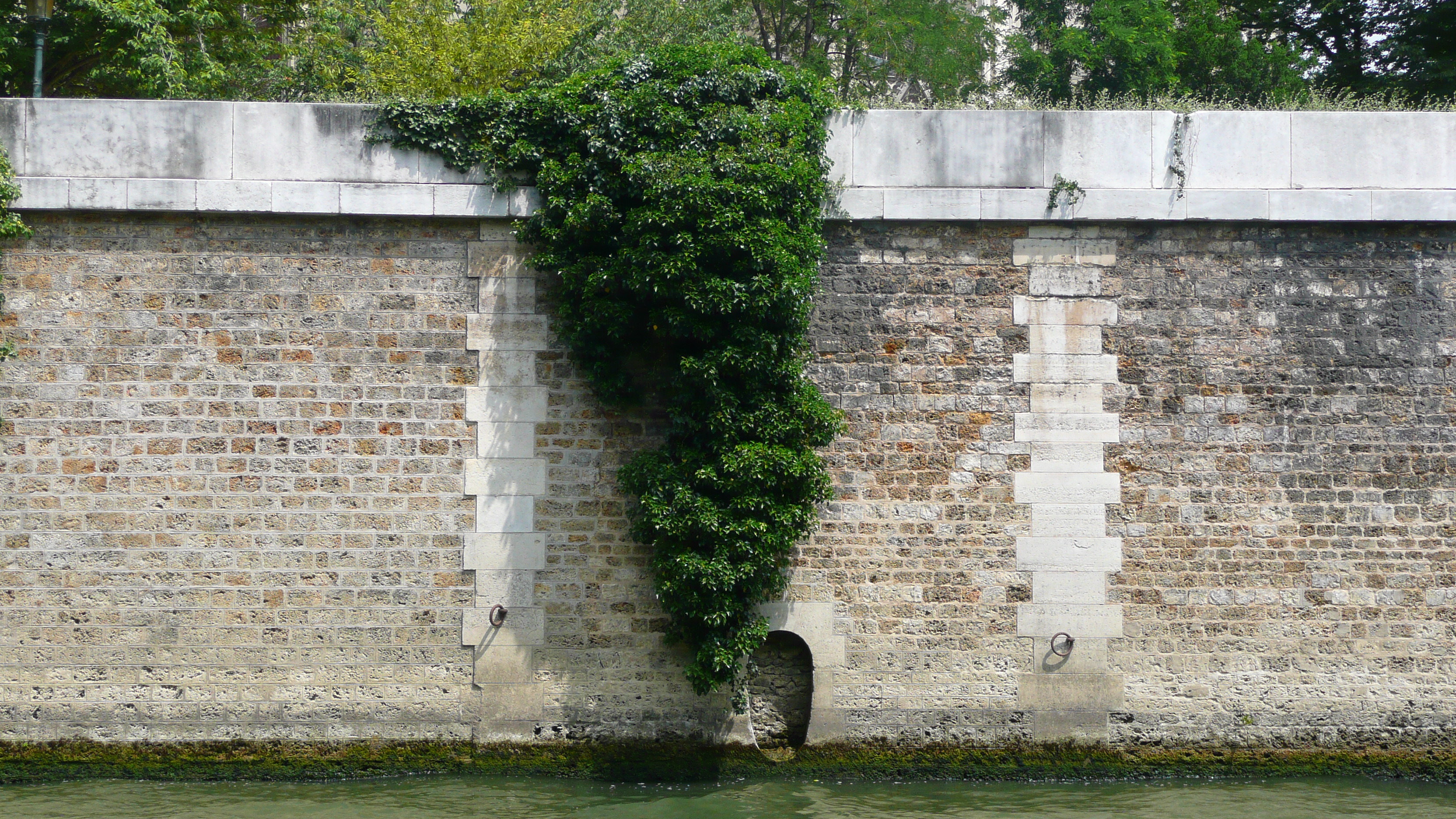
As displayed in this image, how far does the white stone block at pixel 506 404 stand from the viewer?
669cm

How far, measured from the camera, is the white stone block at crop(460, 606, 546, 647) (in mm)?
6598

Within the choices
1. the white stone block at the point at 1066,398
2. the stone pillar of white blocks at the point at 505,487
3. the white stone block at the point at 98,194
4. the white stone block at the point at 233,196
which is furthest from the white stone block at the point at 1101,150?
the white stone block at the point at 98,194

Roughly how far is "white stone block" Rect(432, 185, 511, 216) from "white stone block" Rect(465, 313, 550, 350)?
649 millimetres

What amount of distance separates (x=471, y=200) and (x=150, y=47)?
5.42m

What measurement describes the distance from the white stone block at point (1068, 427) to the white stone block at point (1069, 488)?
223 mm

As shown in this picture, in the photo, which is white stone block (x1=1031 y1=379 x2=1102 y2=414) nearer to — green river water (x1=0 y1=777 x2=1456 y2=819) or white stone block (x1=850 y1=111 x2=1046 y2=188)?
white stone block (x1=850 y1=111 x2=1046 y2=188)

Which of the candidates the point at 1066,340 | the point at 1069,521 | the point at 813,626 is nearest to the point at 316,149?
the point at 813,626

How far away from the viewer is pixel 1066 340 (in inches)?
268

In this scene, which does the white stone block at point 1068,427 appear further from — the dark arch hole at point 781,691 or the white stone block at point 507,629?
the white stone block at point 507,629

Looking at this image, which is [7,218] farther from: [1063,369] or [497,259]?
[1063,369]

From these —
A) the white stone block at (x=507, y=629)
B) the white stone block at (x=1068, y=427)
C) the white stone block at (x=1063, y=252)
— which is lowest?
the white stone block at (x=507, y=629)

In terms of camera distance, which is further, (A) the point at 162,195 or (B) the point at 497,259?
(B) the point at 497,259

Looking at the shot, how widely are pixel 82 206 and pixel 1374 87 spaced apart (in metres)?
13.3

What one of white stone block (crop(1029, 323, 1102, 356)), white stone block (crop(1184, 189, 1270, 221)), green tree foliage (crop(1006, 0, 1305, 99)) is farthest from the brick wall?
green tree foliage (crop(1006, 0, 1305, 99))
